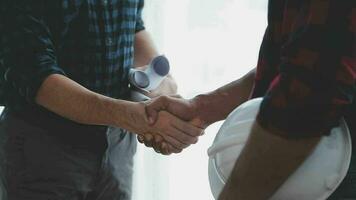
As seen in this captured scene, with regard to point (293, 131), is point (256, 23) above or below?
below

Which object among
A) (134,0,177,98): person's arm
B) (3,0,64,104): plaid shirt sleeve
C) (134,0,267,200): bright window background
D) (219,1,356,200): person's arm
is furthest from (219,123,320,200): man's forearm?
(134,0,267,200): bright window background

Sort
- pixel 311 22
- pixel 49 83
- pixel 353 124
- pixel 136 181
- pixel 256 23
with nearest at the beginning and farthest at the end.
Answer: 1. pixel 311 22
2. pixel 353 124
3. pixel 49 83
4. pixel 256 23
5. pixel 136 181

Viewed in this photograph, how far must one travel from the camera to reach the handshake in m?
1.33

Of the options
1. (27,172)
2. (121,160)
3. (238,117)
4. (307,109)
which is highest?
(307,109)

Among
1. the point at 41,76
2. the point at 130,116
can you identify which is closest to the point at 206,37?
the point at 130,116

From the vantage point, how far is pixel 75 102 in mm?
1247

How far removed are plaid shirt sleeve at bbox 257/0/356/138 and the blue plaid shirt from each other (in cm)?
70

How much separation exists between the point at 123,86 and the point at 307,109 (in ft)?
2.67

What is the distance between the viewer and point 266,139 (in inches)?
28.8

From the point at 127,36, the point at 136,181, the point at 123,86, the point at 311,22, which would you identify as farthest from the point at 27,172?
the point at 311,22

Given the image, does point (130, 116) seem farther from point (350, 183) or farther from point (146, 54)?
point (350, 183)

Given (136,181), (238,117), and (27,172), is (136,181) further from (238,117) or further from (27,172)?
(238,117)

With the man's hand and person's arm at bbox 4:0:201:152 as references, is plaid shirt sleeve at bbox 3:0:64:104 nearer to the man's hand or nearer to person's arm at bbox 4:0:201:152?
person's arm at bbox 4:0:201:152

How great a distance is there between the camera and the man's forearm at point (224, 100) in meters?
1.28
